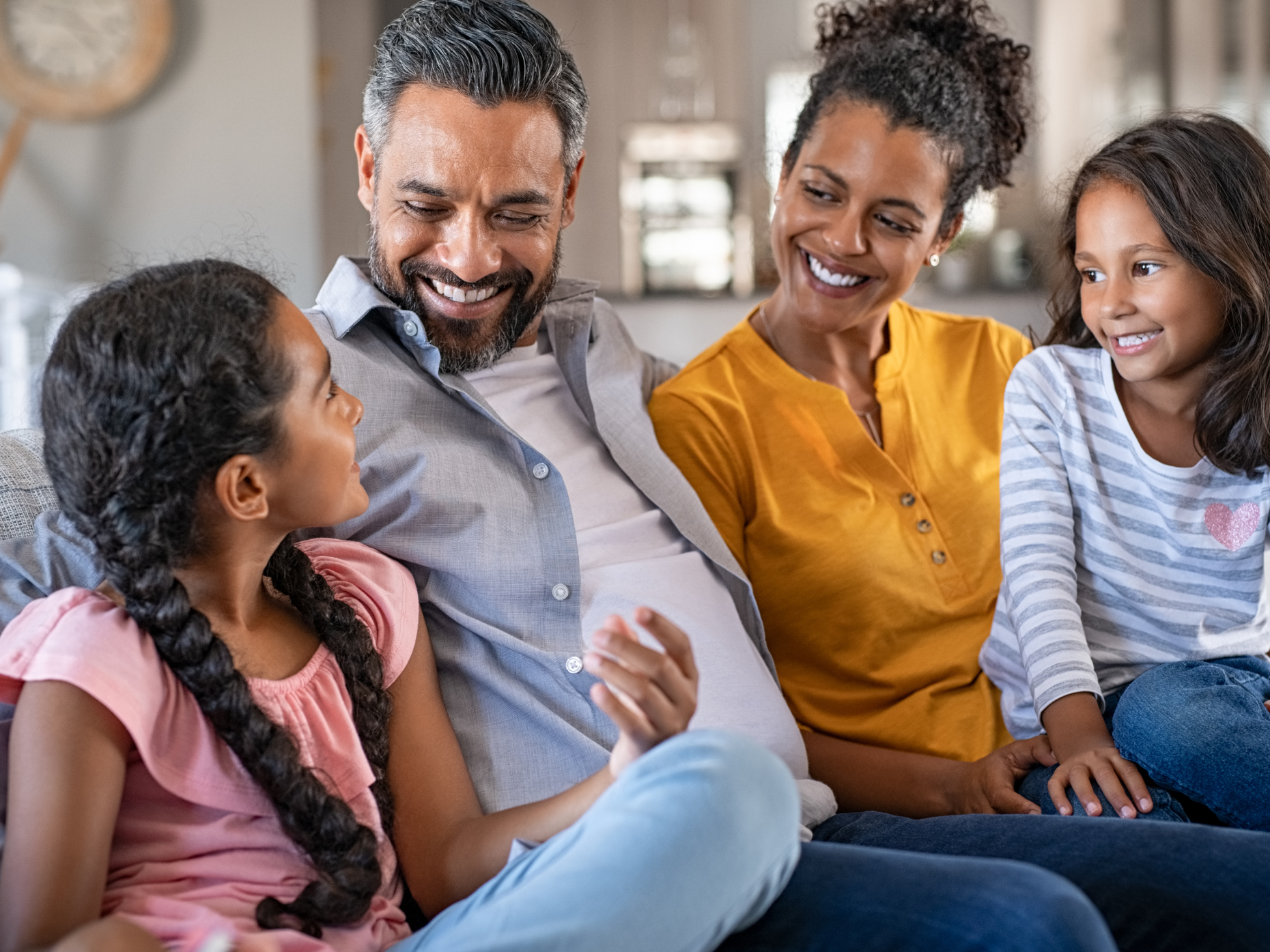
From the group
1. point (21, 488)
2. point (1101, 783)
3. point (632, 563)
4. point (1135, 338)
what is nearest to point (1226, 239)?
point (1135, 338)

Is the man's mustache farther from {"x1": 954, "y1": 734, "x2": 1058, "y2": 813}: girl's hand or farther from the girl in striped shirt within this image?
{"x1": 954, "y1": 734, "x2": 1058, "y2": 813}: girl's hand

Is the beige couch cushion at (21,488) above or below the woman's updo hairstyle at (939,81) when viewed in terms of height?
below

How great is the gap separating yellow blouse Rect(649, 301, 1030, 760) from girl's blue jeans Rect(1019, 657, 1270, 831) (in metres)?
0.30

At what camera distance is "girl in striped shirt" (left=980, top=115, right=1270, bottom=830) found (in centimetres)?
140

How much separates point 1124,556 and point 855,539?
1.12ft

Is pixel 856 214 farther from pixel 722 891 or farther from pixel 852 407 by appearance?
pixel 722 891

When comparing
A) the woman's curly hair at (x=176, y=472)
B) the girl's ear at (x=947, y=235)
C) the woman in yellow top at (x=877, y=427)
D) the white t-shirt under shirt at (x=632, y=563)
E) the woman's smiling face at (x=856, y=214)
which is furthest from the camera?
the girl's ear at (x=947, y=235)

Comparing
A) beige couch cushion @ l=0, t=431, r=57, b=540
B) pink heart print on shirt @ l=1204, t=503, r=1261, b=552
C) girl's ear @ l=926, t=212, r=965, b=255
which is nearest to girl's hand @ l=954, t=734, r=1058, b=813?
pink heart print on shirt @ l=1204, t=503, r=1261, b=552

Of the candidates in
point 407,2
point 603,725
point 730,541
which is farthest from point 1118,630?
point 407,2

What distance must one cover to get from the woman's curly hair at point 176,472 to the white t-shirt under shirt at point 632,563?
41 centimetres

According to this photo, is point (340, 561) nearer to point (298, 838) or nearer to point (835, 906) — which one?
point (298, 838)

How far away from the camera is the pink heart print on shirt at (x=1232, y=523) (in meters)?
1.44

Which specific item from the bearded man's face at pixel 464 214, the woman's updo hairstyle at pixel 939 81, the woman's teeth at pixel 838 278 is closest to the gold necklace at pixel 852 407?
the woman's teeth at pixel 838 278

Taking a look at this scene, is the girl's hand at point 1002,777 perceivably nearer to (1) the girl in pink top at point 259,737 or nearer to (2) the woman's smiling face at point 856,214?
(1) the girl in pink top at point 259,737
